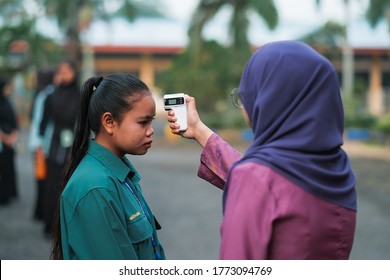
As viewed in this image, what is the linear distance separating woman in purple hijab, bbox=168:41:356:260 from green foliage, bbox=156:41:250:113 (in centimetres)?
1654

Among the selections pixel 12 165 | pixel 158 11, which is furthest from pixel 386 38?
pixel 12 165

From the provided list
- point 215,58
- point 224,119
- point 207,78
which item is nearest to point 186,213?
point 207,78

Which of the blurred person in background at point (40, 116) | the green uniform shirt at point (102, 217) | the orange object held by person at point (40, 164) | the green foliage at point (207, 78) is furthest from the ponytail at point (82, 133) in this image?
the green foliage at point (207, 78)

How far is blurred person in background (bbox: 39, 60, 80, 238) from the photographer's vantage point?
6.09m

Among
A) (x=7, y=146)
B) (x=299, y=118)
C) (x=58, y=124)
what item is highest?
(x=299, y=118)

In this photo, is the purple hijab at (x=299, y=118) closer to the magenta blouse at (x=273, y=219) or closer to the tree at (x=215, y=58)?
the magenta blouse at (x=273, y=219)

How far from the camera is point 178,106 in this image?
230 cm

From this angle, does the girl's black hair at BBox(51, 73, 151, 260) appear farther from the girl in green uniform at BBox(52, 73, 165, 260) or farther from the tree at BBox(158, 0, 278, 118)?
the tree at BBox(158, 0, 278, 118)

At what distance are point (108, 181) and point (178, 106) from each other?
0.37 meters

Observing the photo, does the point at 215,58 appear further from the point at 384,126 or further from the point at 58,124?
the point at 58,124

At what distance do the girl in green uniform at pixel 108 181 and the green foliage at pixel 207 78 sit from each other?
16.0 meters

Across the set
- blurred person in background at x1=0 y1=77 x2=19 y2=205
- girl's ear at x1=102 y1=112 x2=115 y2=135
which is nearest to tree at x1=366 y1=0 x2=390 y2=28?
blurred person in background at x1=0 y1=77 x2=19 y2=205

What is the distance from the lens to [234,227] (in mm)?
1657

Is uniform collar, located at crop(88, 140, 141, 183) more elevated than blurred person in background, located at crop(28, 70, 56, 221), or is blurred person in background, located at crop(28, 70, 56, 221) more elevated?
uniform collar, located at crop(88, 140, 141, 183)
